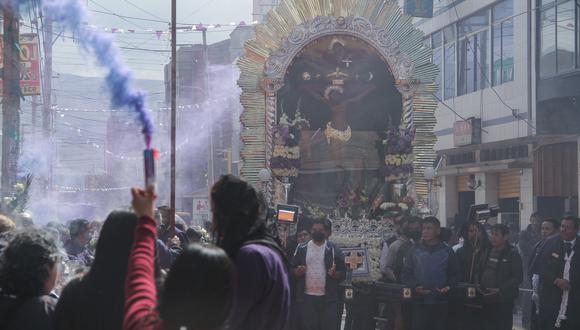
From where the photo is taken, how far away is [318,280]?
444 inches

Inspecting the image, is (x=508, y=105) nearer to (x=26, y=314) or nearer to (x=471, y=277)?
(x=471, y=277)

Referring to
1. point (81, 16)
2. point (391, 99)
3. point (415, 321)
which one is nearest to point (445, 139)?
point (391, 99)

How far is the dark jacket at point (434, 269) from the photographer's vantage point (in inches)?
453

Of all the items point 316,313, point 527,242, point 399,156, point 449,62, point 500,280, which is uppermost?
point 449,62

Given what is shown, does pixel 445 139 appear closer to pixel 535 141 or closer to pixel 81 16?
pixel 535 141

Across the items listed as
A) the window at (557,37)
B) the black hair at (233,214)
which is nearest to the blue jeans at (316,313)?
the black hair at (233,214)

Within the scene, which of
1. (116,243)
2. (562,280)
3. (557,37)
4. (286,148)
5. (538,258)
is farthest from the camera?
(557,37)

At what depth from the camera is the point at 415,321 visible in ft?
Result: 38.3

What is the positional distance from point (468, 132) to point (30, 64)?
12.2m

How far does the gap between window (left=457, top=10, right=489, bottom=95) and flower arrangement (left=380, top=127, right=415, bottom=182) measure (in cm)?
1125

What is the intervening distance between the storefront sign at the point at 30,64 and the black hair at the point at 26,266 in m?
17.6

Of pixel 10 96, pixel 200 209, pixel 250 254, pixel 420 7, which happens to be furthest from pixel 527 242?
pixel 200 209

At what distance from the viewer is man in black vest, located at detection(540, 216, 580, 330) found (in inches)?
412

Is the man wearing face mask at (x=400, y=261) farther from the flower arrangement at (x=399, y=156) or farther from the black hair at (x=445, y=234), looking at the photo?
the flower arrangement at (x=399, y=156)
